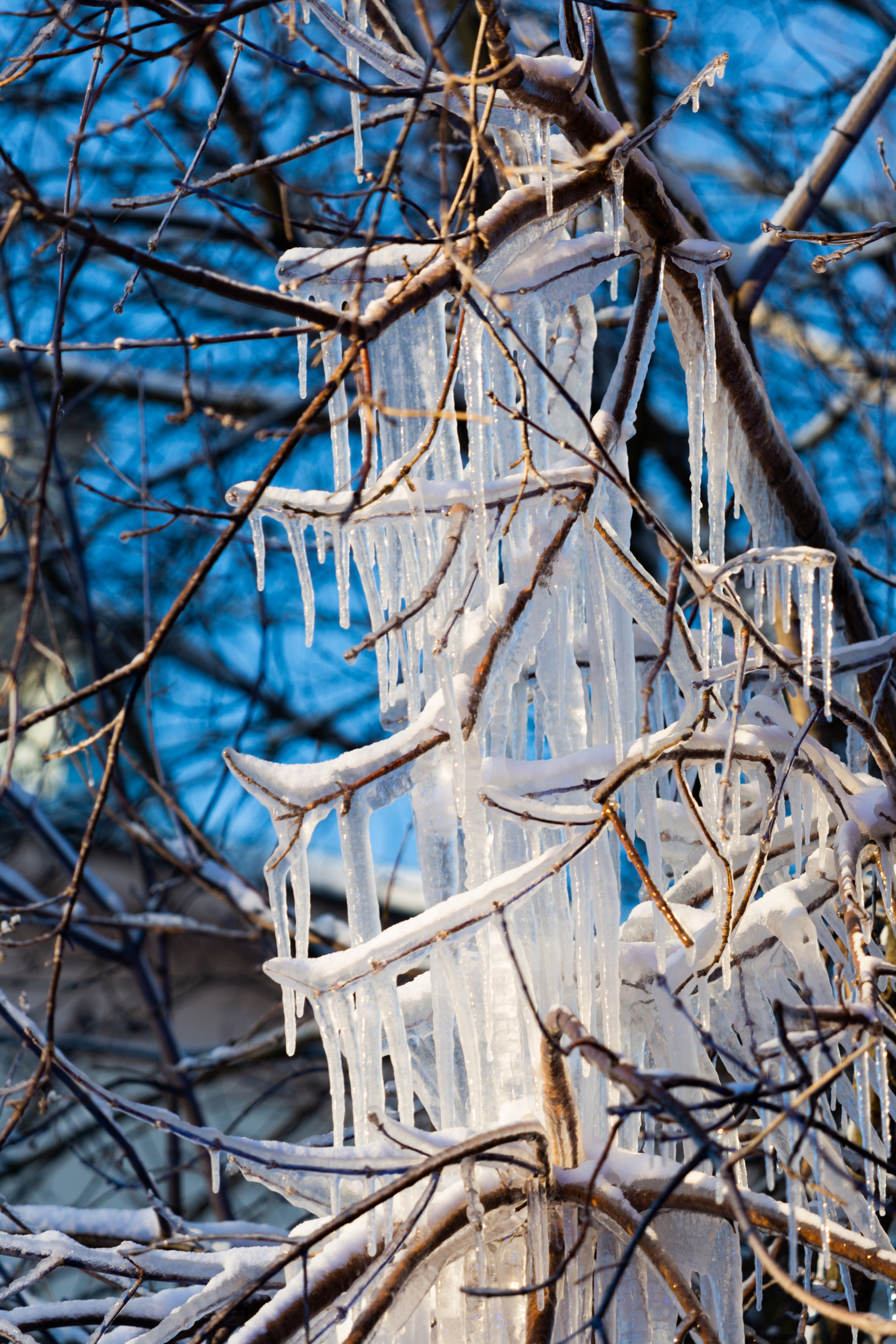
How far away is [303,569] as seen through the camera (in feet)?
7.23

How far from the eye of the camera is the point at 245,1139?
167cm

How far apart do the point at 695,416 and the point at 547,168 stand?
71cm

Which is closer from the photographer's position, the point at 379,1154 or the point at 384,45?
the point at 379,1154

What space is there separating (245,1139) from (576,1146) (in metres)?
0.50

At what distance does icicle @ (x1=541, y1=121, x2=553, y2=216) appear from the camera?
6.12 ft

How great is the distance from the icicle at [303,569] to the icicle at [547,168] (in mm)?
700

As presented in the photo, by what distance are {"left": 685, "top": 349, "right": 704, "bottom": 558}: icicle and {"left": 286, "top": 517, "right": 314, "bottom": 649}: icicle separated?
0.77 metres

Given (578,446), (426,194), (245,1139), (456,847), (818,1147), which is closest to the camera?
(818,1147)

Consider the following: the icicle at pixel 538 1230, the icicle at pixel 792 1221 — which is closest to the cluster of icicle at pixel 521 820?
the icicle at pixel 538 1230

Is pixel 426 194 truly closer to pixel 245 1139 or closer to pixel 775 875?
pixel 775 875

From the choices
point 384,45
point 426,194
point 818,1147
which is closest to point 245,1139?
point 818,1147

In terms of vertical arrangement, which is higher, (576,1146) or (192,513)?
(192,513)

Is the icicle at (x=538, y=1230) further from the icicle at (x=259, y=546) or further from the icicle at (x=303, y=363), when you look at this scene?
the icicle at (x=303, y=363)

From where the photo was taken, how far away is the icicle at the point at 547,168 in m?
1.86
